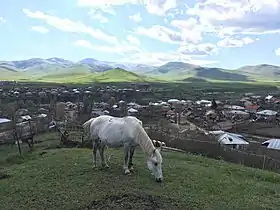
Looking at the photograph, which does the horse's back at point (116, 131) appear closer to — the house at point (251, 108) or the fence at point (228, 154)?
the fence at point (228, 154)

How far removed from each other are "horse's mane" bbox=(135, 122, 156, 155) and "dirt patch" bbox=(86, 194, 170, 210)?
2.43m

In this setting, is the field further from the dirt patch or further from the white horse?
the white horse

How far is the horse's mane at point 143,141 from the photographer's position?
12.8m

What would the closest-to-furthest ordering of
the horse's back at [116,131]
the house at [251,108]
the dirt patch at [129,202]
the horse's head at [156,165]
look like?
the dirt patch at [129,202], the horse's head at [156,165], the horse's back at [116,131], the house at [251,108]

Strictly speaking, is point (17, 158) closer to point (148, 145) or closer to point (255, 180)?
point (148, 145)

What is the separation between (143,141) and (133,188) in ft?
6.48

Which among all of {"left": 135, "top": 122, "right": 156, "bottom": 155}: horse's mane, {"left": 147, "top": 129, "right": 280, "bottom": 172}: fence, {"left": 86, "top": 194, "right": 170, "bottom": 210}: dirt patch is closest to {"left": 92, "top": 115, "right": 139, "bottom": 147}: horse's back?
{"left": 135, "top": 122, "right": 156, "bottom": 155}: horse's mane

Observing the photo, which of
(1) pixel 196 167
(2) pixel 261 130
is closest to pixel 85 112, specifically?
(2) pixel 261 130

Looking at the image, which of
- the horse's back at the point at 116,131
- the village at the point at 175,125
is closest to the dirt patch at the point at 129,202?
the horse's back at the point at 116,131

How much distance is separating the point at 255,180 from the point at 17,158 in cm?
1232

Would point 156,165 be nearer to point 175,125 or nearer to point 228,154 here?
point 228,154

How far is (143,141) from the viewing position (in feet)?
42.4

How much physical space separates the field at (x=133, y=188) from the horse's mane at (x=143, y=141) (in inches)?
35.8

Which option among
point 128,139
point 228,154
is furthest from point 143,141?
point 228,154
